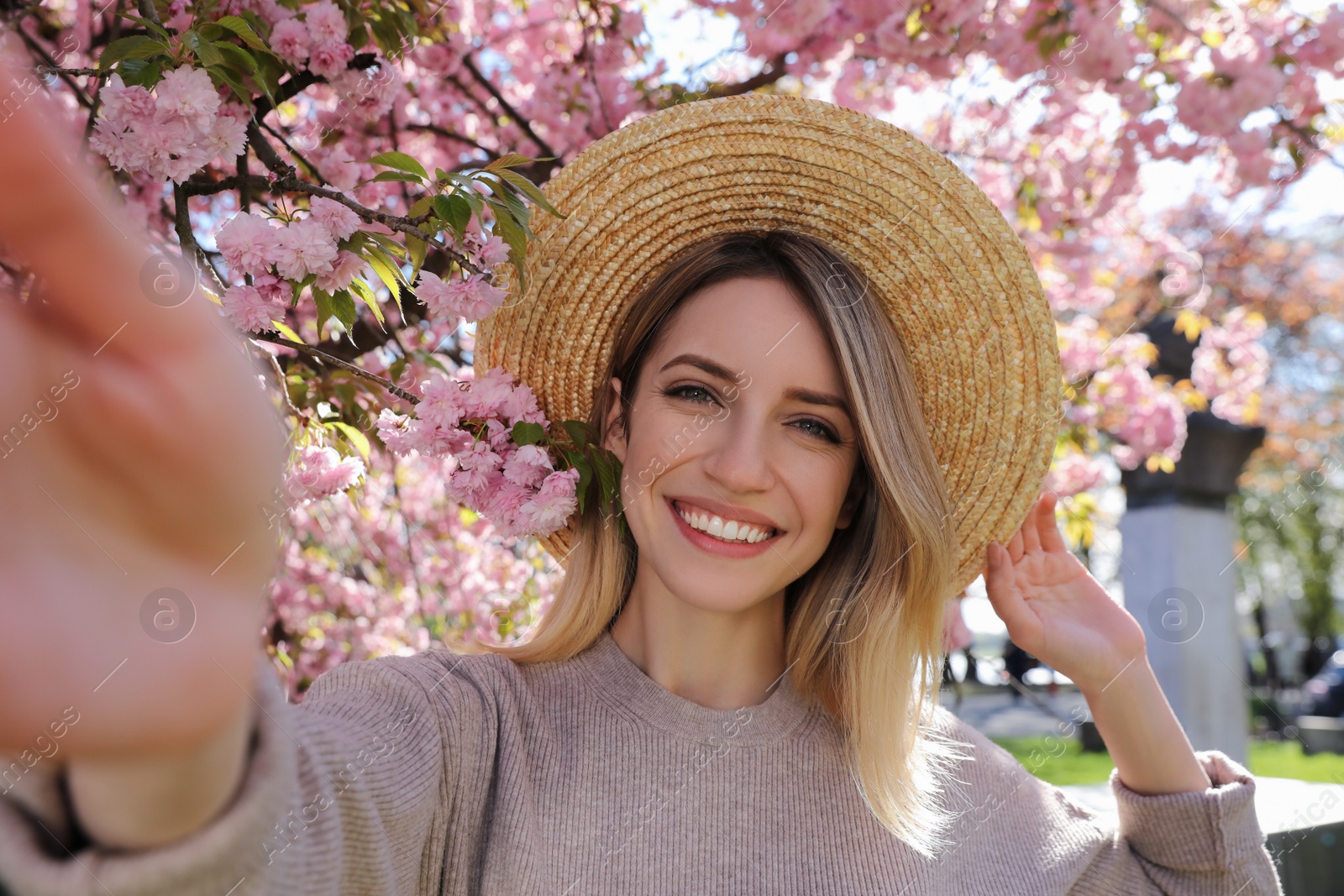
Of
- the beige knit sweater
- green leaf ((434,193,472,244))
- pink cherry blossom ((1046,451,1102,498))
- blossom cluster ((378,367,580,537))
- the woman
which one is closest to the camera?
the beige knit sweater

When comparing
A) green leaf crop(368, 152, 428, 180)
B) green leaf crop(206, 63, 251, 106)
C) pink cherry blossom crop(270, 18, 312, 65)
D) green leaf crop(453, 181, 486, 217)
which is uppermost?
pink cherry blossom crop(270, 18, 312, 65)

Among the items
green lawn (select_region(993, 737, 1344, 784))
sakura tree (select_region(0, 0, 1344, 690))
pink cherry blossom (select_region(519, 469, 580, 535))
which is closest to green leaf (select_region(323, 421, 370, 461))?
sakura tree (select_region(0, 0, 1344, 690))

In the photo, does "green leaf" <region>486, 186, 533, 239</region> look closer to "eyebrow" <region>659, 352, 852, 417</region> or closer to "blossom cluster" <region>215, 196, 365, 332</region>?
"blossom cluster" <region>215, 196, 365, 332</region>

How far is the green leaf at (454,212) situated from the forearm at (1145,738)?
1.39 meters

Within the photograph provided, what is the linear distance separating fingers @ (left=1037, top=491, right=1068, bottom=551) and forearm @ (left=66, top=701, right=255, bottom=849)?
169 centimetres

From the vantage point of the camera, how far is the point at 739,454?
163 cm

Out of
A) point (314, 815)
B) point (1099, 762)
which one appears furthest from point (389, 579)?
point (1099, 762)

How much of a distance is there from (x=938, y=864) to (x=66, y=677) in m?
1.51

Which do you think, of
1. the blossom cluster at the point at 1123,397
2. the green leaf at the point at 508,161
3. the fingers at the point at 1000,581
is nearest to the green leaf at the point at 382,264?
the green leaf at the point at 508,161

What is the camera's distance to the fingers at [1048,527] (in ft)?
6.43

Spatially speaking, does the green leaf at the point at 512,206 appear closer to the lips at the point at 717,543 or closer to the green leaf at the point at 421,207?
the green leaf at the point at 421,207

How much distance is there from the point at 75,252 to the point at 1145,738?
182 centimetres

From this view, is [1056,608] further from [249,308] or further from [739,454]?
[249,308]

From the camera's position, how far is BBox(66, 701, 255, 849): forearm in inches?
23.6
